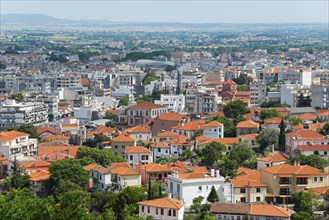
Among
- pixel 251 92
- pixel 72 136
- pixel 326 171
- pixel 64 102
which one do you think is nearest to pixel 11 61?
pixel 64 102

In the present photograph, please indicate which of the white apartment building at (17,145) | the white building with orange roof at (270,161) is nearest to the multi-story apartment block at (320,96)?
the white apartment building at (17,145)

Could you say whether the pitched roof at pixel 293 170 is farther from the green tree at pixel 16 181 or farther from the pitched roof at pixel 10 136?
the pitched roof at pixel 10 136

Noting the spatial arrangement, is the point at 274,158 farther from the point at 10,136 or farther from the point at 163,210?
the point at 10,136

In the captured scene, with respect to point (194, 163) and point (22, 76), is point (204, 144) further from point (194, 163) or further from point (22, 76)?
point (22, 76)

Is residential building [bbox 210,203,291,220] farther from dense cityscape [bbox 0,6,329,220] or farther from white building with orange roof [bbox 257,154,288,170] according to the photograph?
white building with orange roof [bbox 257,154,288,170]

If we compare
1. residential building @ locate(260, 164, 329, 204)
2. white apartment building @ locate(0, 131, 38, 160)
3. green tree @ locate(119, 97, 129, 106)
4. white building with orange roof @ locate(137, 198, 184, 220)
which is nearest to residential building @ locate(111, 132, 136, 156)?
white apartment building @ locate(0, 131, 38, 160)

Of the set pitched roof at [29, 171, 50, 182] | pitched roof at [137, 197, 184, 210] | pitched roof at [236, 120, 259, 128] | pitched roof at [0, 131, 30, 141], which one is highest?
pitched roof at [137, 197, 184, 210]

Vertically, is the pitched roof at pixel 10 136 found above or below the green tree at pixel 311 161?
below
